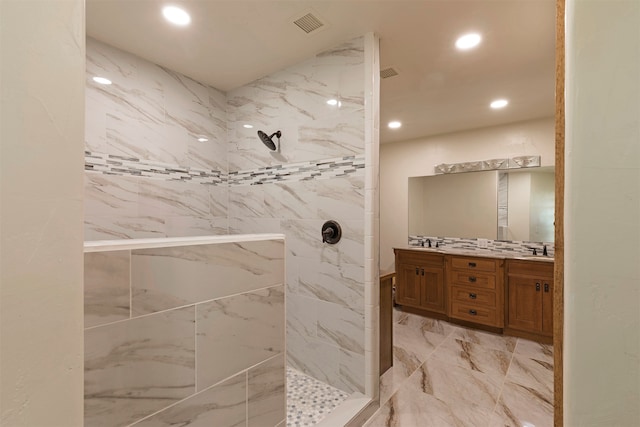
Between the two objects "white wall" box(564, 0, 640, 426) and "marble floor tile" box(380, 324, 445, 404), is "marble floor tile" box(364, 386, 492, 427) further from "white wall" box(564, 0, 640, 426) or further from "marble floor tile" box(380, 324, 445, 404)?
"white wall" box(564, 0, 640, 426)

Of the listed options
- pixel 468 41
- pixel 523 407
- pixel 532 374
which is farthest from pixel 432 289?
pixel 468 41

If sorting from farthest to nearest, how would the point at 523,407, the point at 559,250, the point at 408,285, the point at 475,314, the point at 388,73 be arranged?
Answer: the point at 408,285
the point at 475,314
the point at 388,73
the point at 523,407
the point at 559,250

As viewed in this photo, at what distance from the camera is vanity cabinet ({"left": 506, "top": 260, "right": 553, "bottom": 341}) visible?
8.86 feet

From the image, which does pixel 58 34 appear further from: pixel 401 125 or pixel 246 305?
pixel 401 125

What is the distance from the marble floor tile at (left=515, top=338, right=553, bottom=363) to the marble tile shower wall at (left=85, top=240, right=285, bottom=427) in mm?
2534

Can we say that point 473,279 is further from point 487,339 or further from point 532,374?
point 532,374

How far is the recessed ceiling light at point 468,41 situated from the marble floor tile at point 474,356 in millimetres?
2490

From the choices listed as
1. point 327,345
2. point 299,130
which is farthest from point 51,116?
point 327,345

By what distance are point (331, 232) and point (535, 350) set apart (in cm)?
238

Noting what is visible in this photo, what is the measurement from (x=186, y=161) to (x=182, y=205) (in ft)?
1.26

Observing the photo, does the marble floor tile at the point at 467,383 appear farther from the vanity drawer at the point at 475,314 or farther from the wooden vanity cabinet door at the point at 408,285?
the wooden vanity cabinet door at the point at 408,285

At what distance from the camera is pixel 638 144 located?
1.20ft

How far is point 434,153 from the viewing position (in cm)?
392

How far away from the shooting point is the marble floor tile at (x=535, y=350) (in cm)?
244
